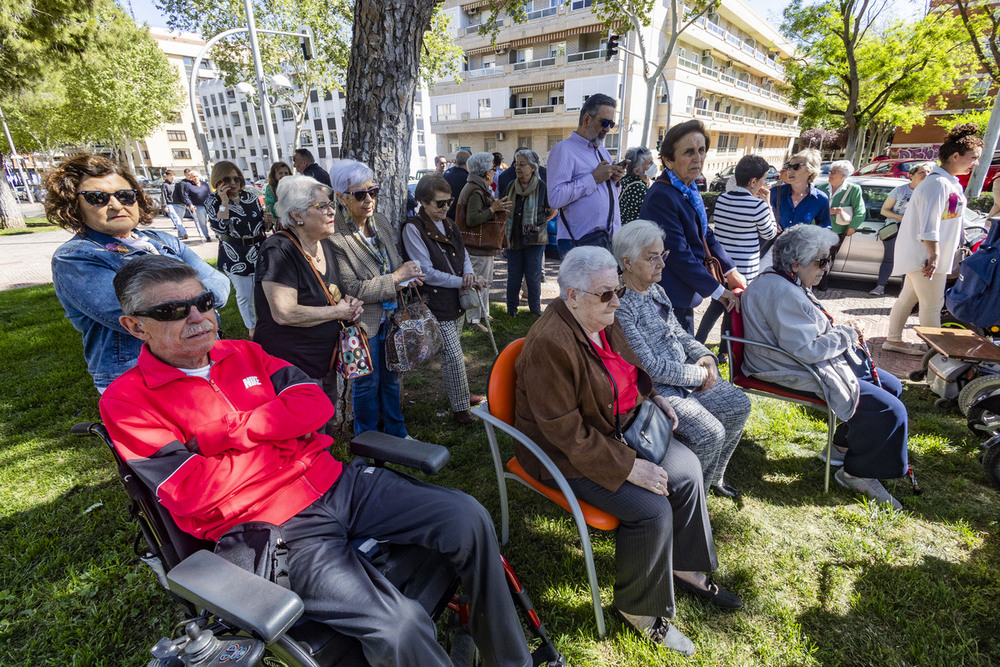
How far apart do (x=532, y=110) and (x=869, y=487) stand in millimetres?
33164

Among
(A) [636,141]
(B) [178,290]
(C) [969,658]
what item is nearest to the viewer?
(B) [178,290]

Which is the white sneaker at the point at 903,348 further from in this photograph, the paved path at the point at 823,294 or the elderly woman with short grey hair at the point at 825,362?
the elderly woman with short grey hair at the point at 825,362

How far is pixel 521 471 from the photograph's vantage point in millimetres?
2408

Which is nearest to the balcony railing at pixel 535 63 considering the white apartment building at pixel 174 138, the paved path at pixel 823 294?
the paved path at pixel 823 294

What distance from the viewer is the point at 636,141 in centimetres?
2919

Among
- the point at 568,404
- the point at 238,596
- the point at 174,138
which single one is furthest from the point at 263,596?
the point at 174,138

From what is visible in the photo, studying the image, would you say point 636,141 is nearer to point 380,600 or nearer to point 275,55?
point 275,55

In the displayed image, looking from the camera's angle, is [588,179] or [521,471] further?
[588,179]

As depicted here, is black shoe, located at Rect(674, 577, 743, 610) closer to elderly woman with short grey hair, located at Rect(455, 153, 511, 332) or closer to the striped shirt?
the striped shirt

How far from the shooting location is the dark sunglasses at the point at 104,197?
2068 millimetres

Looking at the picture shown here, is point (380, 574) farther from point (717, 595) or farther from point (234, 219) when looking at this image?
point (234, 219)

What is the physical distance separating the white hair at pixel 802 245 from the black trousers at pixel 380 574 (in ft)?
7.84

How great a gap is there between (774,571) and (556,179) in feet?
11.1

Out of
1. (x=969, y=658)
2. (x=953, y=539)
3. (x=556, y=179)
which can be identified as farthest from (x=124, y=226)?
(x=953, y=539)
